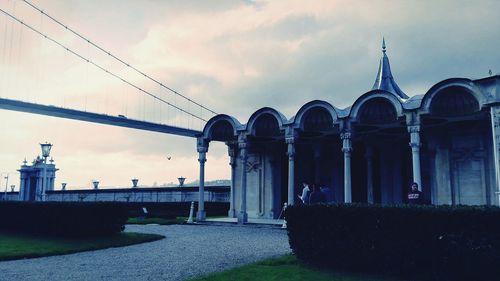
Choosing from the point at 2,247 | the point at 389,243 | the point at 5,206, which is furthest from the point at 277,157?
the point at 389,243

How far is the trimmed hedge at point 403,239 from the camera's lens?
7000 millimetres

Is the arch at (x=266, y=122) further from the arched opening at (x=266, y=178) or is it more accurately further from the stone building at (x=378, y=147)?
the arched opening at (x=266, y=178)

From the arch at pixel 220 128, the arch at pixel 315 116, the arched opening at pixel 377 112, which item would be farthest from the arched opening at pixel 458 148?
the arch at pixel 220 128

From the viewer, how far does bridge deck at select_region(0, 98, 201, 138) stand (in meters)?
46.5

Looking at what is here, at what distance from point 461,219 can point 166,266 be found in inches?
244

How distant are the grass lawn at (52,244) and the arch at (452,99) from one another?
38.9 ft

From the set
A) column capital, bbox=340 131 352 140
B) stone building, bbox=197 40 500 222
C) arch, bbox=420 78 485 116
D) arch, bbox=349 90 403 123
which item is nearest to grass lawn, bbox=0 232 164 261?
stone building, bbox=197 40 500 222

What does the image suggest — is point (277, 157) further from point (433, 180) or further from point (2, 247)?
point (2, 247)

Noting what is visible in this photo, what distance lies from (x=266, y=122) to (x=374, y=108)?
6028mm

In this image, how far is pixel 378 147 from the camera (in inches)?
907

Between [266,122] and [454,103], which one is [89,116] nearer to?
[266,122]

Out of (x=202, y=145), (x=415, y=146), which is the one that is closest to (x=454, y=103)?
(x=415, y=146)

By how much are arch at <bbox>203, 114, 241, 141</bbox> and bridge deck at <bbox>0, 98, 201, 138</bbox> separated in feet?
52.3

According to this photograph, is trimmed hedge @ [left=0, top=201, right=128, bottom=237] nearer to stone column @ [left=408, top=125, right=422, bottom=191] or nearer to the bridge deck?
stone column @ [left=408, top=125, right=422, bottom=191]
